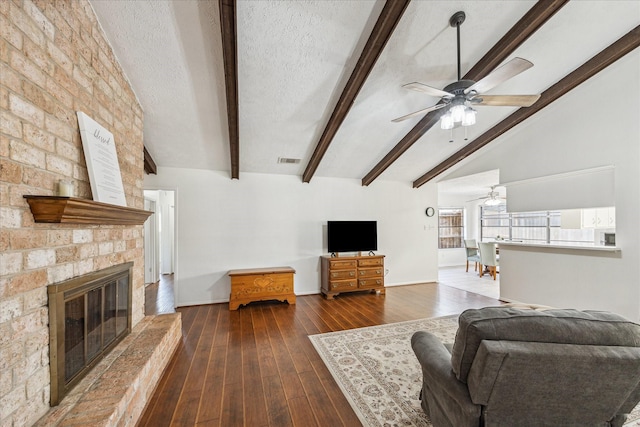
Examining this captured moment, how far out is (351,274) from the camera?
4926 millimetres

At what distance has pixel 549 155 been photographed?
3998 mm

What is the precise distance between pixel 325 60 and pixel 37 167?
234cm

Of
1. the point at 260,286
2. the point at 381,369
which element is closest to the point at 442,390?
the point at 381,369

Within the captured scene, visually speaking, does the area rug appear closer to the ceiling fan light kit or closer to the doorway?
the ceiling fan light kit

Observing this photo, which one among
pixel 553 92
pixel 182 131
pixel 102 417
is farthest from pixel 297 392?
pixel 553 92

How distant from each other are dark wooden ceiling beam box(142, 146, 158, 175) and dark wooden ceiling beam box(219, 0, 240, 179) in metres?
1.32

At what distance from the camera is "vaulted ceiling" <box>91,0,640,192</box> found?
215 centimetres

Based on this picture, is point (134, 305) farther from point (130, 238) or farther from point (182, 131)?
point (182, 131)

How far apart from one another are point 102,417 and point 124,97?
2578 mm

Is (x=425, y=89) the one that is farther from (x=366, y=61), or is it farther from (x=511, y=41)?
(x=511, y=41)

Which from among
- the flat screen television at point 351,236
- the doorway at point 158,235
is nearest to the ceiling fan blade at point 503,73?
the flat screen television at point 351,236

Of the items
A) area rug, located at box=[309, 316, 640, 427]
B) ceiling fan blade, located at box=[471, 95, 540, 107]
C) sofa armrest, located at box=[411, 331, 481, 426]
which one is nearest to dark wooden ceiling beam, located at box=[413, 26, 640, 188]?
ceiling fan blade, located at box=[471, 95, 540, 107]

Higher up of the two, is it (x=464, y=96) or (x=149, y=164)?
(x=464, y=96)

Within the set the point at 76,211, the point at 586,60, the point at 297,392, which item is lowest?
the point at 297,392
